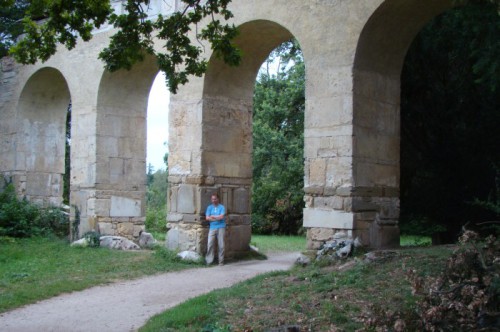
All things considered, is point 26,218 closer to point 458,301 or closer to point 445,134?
point 445,134

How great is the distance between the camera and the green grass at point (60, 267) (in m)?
8.85

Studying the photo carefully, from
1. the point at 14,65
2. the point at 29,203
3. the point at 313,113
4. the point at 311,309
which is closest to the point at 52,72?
the point at 14,65

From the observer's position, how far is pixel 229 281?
9.46 metres

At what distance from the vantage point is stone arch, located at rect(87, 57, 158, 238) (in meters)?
13.9

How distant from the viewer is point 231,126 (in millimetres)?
12086

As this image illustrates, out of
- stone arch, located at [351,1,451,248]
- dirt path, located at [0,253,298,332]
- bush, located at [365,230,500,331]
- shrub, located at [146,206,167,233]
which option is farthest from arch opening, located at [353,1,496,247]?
shrub, located at [146,206,167,233]

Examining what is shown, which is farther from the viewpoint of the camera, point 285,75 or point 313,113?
point 285,75

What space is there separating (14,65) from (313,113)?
10117 millimetres

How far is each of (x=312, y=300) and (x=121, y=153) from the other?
8.45 meters

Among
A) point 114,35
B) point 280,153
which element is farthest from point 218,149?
point 280,153

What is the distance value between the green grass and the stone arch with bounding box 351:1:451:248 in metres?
3.49

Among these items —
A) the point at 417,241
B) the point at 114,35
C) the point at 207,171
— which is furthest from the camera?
the point at 417,241

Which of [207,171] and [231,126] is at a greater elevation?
[231,126]

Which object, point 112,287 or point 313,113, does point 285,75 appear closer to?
point 313,113
